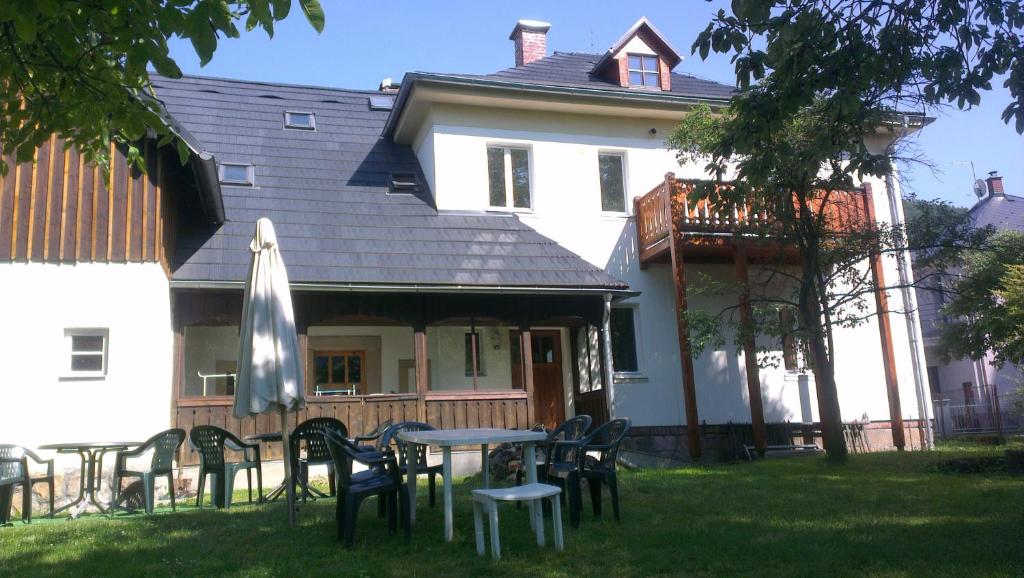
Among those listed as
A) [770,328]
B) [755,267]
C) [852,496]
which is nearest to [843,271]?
[770,328]

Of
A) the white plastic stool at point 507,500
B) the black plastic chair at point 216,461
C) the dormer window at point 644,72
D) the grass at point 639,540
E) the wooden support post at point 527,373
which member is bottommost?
the grass at point 639,540

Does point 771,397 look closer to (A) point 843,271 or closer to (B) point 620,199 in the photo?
(A) point 843,271

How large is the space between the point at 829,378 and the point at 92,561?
10.6 metres

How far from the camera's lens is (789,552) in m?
6.11

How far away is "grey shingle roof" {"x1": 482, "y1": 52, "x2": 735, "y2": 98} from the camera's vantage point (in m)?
18.0

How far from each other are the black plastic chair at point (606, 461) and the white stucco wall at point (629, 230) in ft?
27.4

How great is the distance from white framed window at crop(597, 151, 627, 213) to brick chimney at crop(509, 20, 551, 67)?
4.19 m

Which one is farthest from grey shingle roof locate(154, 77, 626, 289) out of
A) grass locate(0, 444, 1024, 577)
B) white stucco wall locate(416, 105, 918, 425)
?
grass locate(0, 444, 1024, 577)

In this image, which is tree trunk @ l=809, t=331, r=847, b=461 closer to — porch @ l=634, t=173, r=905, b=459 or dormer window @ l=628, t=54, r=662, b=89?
porch @ l=634, t=173, r=905, b=459

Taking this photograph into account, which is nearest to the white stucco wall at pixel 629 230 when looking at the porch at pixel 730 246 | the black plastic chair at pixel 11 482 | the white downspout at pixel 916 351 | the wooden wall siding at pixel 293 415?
the white downspout at pixel 916 351

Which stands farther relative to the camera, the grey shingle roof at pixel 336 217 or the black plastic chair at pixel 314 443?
the grey shingle roof at pixel 336 217

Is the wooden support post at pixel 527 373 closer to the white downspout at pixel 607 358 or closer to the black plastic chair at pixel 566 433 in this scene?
the white downspout at pixel 607 358

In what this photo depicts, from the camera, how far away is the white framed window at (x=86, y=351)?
12.0 metres

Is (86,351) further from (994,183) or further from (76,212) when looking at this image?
(994,183)
